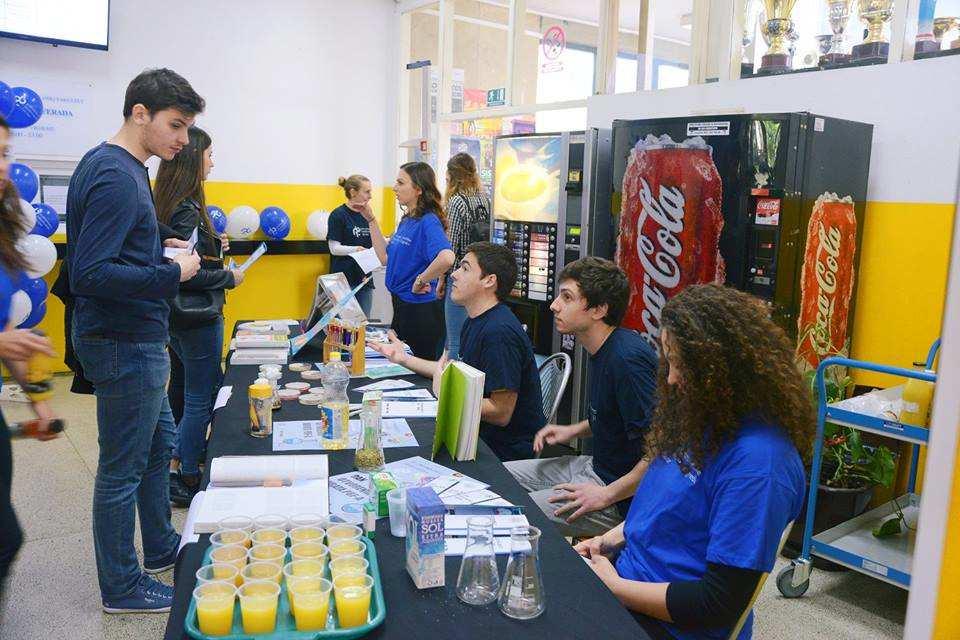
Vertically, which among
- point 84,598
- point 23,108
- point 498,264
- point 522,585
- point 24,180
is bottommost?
point 84,598

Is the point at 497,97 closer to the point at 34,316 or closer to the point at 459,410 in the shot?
the point at 34,316

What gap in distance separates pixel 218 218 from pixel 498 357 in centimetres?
429

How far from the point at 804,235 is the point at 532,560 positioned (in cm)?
252

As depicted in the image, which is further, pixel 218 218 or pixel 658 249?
pixel 218 218

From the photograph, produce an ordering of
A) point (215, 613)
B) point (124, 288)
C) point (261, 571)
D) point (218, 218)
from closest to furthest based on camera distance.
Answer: point (215, 613), point (261, 571), point (124, 288), point (218, 218)

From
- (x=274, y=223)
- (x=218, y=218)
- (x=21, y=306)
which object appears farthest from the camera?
(x=274, y=223)

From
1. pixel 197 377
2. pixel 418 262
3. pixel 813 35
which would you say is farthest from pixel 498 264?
pixel 813 35

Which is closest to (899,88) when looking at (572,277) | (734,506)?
(572,277)

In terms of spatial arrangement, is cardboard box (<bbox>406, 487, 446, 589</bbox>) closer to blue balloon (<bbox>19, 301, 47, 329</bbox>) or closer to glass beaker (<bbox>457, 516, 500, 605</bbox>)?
glass beaker (<bbox>457, 516, 500, 605</bbox>)

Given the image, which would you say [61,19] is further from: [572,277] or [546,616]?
[546,616]

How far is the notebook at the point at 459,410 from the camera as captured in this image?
2.05m

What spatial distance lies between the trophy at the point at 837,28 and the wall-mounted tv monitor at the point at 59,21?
5019 millimetres

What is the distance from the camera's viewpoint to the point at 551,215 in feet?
15.0

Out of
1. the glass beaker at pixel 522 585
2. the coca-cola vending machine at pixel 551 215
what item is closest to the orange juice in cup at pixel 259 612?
the glass beaker at pixel 522 585
